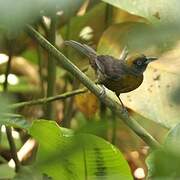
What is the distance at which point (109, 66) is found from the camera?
6.44ft

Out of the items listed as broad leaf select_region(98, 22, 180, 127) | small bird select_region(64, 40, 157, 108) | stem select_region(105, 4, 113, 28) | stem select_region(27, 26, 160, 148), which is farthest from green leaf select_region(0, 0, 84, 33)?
stem select_region(105, 4, 113, 28)

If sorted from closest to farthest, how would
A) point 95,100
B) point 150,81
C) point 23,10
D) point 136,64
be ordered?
point 23,10, point 150,81, point 136,64, point 95,100

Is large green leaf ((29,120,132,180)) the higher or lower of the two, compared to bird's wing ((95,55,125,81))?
higher

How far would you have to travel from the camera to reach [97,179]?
3.07 feet

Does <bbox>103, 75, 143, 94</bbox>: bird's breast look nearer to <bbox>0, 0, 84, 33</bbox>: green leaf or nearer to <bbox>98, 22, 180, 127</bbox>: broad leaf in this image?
<bbox>98, 22, 180, 127</bbox>: broad leaf

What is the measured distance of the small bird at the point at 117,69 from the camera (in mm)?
1938

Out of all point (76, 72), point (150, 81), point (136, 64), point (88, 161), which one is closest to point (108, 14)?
point (136, 64)

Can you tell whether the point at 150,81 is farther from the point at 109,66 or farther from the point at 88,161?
the point at 88,161

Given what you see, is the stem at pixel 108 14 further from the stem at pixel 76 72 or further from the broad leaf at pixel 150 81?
the stem at pixel 76 72

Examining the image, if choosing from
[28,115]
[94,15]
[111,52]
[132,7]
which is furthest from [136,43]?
[28,115]

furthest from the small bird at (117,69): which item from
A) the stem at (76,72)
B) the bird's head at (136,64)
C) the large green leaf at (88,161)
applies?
the large green leaf at (88,161)

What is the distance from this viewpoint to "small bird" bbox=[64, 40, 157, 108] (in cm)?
194

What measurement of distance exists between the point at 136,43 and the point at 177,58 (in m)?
1.32

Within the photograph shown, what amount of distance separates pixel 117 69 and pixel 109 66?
0.08 metres
